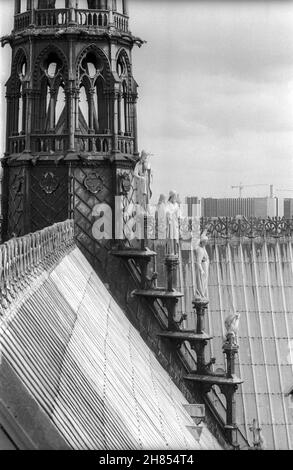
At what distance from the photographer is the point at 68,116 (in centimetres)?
3706

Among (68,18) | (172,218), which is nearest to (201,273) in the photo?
(172,218)

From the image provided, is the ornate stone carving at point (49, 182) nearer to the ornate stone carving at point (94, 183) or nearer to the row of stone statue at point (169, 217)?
the ornate stone carving at point (94, 183)

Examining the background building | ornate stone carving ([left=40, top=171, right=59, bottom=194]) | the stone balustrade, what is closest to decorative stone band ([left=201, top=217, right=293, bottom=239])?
ornate stone carving ([left=40, top=171, right=59, bottom=194])

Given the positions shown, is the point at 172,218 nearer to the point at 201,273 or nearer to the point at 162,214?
the point at 162,214

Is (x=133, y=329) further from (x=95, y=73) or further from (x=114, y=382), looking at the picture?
(x=114, y=382)

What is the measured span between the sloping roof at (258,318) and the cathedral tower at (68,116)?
24.9 ft

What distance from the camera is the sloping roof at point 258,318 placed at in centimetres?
3928

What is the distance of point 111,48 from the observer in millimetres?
37500

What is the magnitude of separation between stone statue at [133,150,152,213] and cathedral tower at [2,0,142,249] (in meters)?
0.36

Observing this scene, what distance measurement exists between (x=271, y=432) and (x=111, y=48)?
49.1 ft
